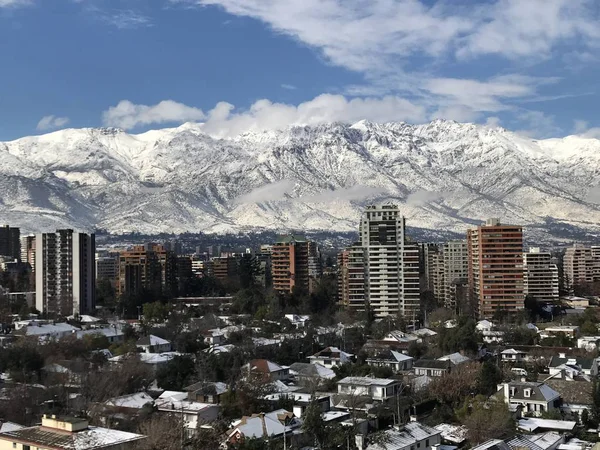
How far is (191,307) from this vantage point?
51938 millimetres

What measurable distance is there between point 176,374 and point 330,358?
7083mm

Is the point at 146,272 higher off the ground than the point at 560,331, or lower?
higher

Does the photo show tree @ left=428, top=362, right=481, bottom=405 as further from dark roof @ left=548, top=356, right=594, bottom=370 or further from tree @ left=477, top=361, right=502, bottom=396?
dark roof @ left=548, top=356, right=594, bottom=370

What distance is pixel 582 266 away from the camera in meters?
69.2

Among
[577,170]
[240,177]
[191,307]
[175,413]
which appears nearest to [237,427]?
[175,413]

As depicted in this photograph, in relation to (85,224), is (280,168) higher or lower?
higher

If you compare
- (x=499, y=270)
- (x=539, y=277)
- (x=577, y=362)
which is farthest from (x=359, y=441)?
Result: (x=539, y=277)

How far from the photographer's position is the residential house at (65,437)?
16188mm

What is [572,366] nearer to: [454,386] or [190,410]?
[454,386]

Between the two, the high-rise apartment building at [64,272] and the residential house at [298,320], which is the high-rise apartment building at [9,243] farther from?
the residential house at [298,320]

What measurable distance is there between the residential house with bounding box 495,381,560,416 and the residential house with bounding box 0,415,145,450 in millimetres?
11709

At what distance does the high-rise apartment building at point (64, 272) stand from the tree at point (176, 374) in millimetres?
22887

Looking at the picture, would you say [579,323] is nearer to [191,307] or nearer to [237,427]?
[191,307]

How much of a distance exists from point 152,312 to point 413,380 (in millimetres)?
21647
